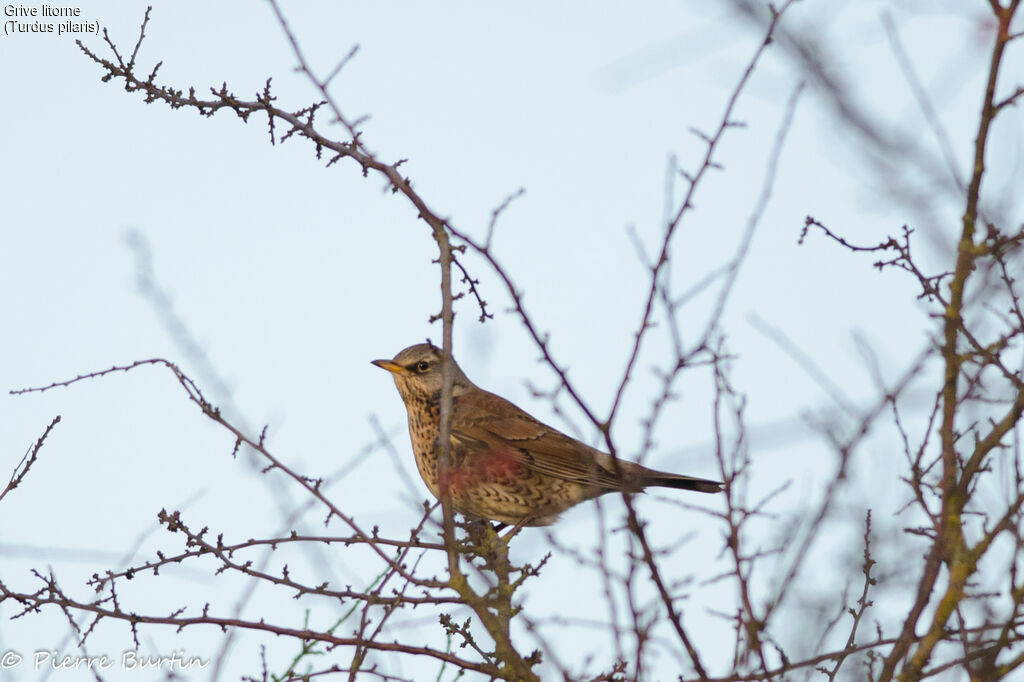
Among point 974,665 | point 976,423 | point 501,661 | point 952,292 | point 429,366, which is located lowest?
point 974,665

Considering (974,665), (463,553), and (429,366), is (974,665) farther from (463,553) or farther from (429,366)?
(429,366)

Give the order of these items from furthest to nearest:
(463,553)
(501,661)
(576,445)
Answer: (576,445) → (463,553) → (501,661)

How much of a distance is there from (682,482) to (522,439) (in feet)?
3.40

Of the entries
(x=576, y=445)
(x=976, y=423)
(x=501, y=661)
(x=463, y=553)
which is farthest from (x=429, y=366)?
(x=976, y=423)

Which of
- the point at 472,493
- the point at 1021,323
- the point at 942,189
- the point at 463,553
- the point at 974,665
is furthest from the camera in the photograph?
the point at 472,493

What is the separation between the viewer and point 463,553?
14.8 feet

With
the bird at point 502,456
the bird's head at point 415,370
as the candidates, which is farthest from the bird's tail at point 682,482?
the bird's head at point 415,370

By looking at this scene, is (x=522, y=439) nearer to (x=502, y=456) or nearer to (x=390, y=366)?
(x=390, y=366)

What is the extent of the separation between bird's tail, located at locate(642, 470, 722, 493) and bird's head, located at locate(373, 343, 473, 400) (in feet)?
4.60

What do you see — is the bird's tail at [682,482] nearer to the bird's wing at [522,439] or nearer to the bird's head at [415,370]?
the bird's wing at [522,439]

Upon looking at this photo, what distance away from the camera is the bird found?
6.33 metres

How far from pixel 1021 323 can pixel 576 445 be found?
11.9ft

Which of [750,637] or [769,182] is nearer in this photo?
[750,637]

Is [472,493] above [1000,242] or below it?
above
